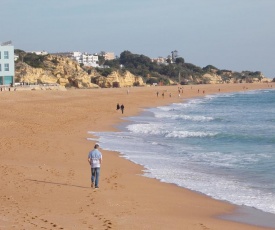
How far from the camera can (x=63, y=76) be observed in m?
84.9

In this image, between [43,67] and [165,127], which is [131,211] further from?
[43,67]

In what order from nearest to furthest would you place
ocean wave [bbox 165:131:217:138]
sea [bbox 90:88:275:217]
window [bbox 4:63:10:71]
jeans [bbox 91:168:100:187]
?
1. jeans [bbox 91:168:100:187]
2. sea [bbox 90:88:275:217]
3. ocean wave [bbox 165:131:217:138]
4. window [bbox 4:63:10:71]

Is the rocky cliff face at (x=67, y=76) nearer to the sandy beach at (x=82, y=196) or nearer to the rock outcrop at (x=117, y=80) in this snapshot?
the rock outcrop at (x=117, y=80)

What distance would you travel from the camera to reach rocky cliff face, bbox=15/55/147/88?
252 feet

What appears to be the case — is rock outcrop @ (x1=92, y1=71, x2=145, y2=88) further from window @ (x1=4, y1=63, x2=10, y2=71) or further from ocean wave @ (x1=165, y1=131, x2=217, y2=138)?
ocean wave @ (x1=165, y1=131, x2=217, y2=138)

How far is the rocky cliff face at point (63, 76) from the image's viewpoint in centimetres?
7694

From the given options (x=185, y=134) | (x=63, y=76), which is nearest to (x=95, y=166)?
(x=185, y=134)

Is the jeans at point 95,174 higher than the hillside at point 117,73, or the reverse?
the hillside at point 117,73

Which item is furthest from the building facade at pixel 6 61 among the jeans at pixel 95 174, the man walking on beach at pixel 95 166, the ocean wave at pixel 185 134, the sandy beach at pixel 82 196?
the jeans at pixel 95 174

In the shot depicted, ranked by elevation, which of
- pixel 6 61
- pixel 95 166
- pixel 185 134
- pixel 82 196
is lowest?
pixel 185 134

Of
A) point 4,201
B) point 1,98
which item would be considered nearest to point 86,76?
point 1,98

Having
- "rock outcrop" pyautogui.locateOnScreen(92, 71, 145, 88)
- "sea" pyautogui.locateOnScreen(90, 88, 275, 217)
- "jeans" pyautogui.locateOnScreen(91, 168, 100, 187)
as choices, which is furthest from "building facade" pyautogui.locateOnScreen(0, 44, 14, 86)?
"jeans" pyautogui.locateOnScreen(91, 168, 100, 187)

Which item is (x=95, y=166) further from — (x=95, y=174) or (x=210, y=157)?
(x=210, y=157)

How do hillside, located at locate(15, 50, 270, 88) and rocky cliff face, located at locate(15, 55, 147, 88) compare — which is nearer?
rocky cliff face, located at locate(15, 55, 147, 88)
